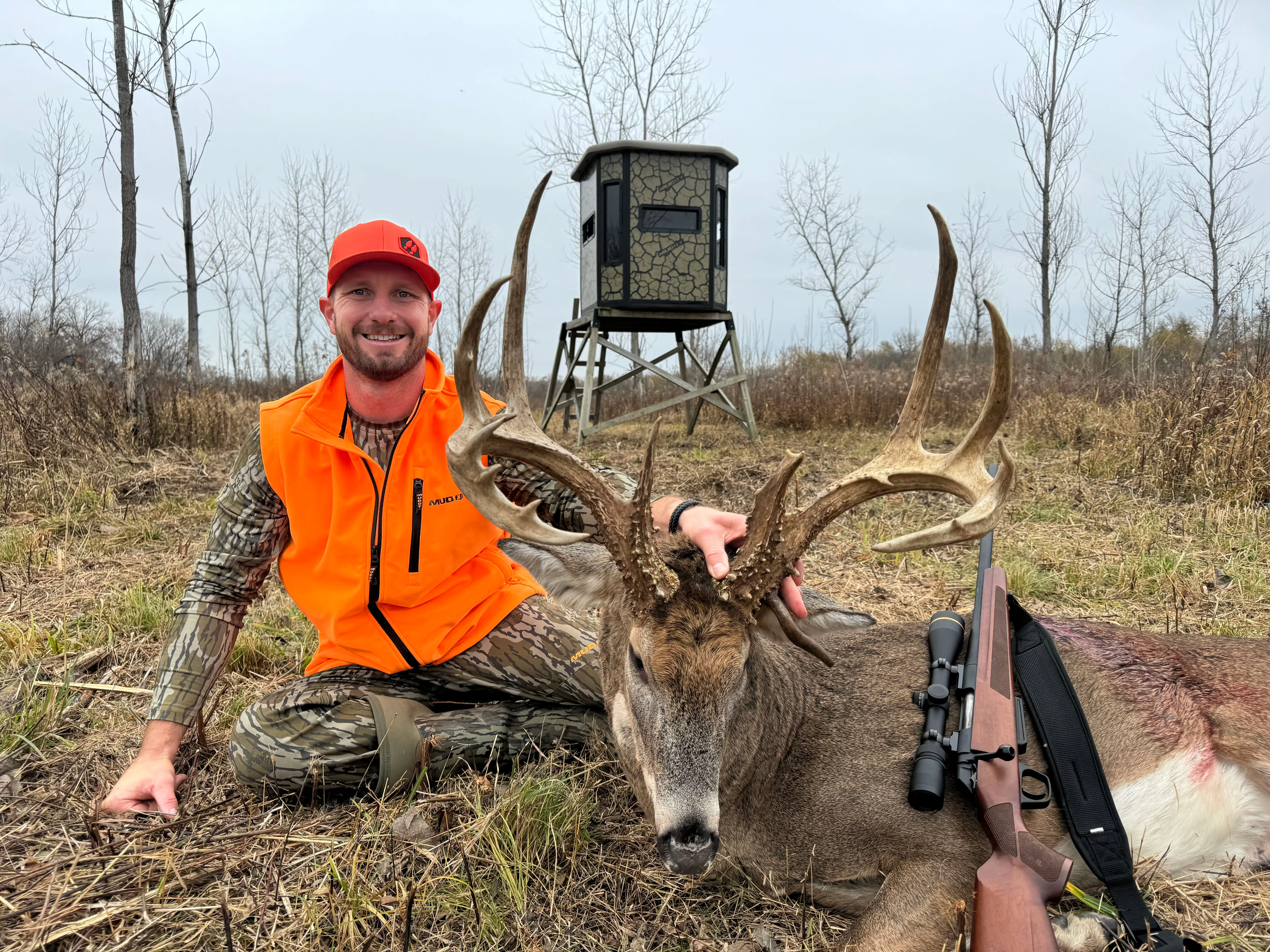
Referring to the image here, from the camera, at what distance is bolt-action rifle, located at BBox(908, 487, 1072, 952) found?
2.37 meters

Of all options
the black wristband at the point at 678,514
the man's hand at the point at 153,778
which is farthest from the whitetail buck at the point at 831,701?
the man's hand at the point at 153,778

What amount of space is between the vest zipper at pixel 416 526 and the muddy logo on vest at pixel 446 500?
43mm

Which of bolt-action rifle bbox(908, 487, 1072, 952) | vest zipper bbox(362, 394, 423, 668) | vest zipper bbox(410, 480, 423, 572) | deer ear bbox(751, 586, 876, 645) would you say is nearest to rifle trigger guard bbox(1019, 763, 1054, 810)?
bolt-action rifle bbox(908, 487, 1072, 952)

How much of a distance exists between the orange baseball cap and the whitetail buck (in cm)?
83

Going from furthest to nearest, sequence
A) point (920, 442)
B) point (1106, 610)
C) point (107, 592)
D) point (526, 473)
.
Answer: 1. point (107, 592)
2. point (1106, 610)
3. point (526, 473)
4. point (920, 442)

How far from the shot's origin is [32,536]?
681 centimetres

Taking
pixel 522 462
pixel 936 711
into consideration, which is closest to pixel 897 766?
pixel 936 711

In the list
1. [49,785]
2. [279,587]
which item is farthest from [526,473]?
[279,587]

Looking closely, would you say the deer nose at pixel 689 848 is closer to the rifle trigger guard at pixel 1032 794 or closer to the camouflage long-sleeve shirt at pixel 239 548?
the rifle trigger guard at pixel 1032 794

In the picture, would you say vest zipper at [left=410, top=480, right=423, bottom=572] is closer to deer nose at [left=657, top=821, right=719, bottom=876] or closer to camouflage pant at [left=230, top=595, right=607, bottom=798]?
camouflage pant at [left=230, top=595, right=607, bottom=798]

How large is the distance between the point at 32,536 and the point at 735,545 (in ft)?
21.2

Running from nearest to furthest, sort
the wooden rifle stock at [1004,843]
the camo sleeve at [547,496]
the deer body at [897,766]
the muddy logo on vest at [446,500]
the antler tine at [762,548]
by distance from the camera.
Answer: the wooden rifle stock at [1004,843], the antler tine at [762,548], the deer body at [897,766], the muddy logo on vest at [446,500], the camo sleeve at [547,496]

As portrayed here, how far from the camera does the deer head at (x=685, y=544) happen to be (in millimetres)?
2574

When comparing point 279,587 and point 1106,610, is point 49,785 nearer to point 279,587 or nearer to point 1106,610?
point 279,587
